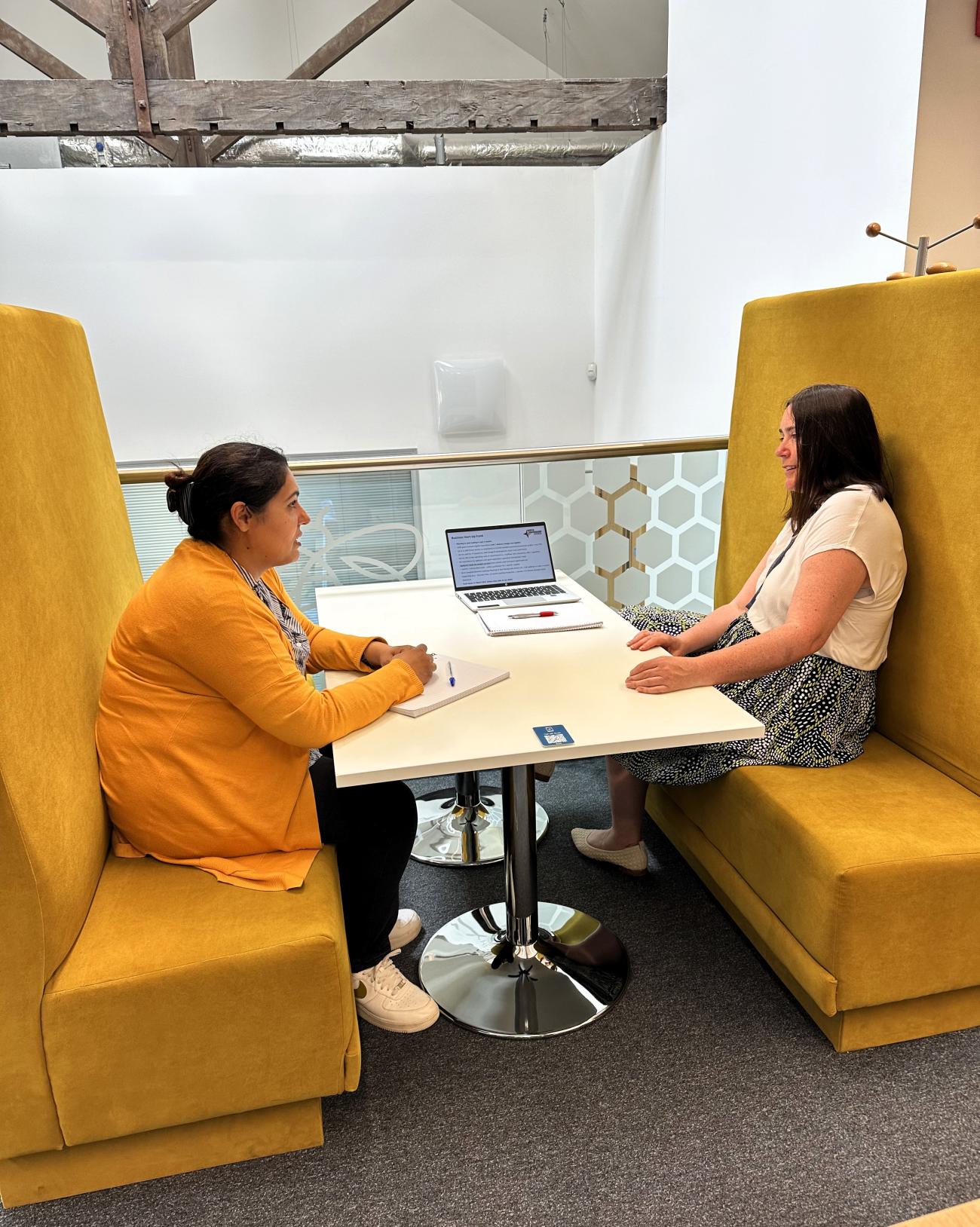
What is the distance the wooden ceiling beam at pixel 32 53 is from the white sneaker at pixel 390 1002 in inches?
213

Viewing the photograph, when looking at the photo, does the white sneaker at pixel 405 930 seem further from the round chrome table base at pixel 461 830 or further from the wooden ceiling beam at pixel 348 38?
the wooden ceiling beam at pixel 348 38

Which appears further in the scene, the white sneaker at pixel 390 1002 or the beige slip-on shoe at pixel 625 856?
the beige slip-on shoe at pixel 625 856

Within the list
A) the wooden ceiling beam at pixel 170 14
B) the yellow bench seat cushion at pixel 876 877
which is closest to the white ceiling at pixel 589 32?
the wooden ceiling beam at pixel 170 14

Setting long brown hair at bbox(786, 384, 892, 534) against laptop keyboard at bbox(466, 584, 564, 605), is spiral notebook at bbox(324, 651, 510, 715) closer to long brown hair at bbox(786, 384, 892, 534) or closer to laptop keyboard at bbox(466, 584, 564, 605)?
laptop keyboard at bbox(466, 584, 564, 605)

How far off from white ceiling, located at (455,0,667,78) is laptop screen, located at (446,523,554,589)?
5.37 m

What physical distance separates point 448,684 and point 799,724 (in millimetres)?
829

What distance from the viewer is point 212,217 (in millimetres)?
5703

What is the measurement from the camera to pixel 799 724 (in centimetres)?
198

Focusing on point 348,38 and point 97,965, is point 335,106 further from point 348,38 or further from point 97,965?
point 97,965

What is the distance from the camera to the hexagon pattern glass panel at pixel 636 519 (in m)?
3.13

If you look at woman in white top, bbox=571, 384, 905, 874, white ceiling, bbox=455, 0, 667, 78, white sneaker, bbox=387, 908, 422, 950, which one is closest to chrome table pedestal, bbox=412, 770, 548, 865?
white sneaker, bbox=387, 908, 422, 950

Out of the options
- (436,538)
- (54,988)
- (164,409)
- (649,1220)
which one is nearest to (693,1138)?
(649,1220)

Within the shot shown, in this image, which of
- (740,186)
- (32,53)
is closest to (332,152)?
(32,53)

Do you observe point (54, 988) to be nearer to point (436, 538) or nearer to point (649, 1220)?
point (649, 1220)
